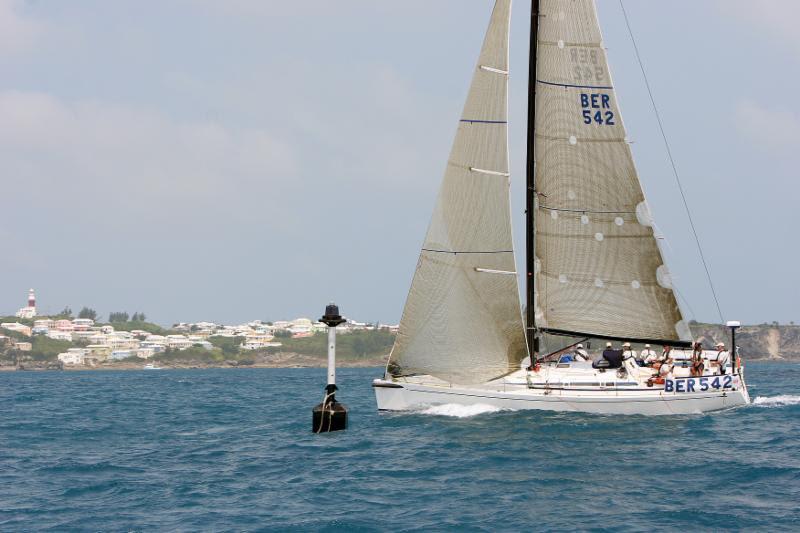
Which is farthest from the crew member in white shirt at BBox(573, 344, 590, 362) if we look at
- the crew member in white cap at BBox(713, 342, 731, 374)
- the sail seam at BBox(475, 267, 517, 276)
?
the sail seam at BBox(475, 267, 517, 276)

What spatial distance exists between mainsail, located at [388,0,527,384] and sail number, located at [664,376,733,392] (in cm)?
515

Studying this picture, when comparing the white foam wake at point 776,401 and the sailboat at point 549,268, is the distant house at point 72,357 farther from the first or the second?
the white foam wake at point 776,401

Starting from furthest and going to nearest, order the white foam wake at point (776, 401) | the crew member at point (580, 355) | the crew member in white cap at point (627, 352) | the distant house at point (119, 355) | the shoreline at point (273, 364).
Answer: the distant house at point (119, 355)
the shoreline at point (273, 364)
the white foam wake at point (776, 401)
the crew member at point (580, 355)
the crew member in white cap at point (627, 352)

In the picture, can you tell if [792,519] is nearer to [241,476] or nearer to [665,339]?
[241,476]

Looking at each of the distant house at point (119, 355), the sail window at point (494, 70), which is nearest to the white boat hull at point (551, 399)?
the sail window at point (494, 70)

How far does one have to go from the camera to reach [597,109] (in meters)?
31.6

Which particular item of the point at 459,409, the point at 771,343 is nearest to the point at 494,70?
the point at 459,409

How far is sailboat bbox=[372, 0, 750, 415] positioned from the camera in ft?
99.3

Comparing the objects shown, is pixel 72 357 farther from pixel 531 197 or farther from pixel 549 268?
pixel 531 197

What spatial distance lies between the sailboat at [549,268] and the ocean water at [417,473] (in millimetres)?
1136

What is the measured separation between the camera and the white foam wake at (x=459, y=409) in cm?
2942

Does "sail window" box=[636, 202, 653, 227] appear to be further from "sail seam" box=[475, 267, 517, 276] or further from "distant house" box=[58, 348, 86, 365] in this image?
"distant house" box=[58, 348, 86, 365]

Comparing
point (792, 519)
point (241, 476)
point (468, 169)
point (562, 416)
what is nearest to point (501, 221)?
point (468, 169)

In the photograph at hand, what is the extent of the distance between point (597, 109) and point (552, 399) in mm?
10485
